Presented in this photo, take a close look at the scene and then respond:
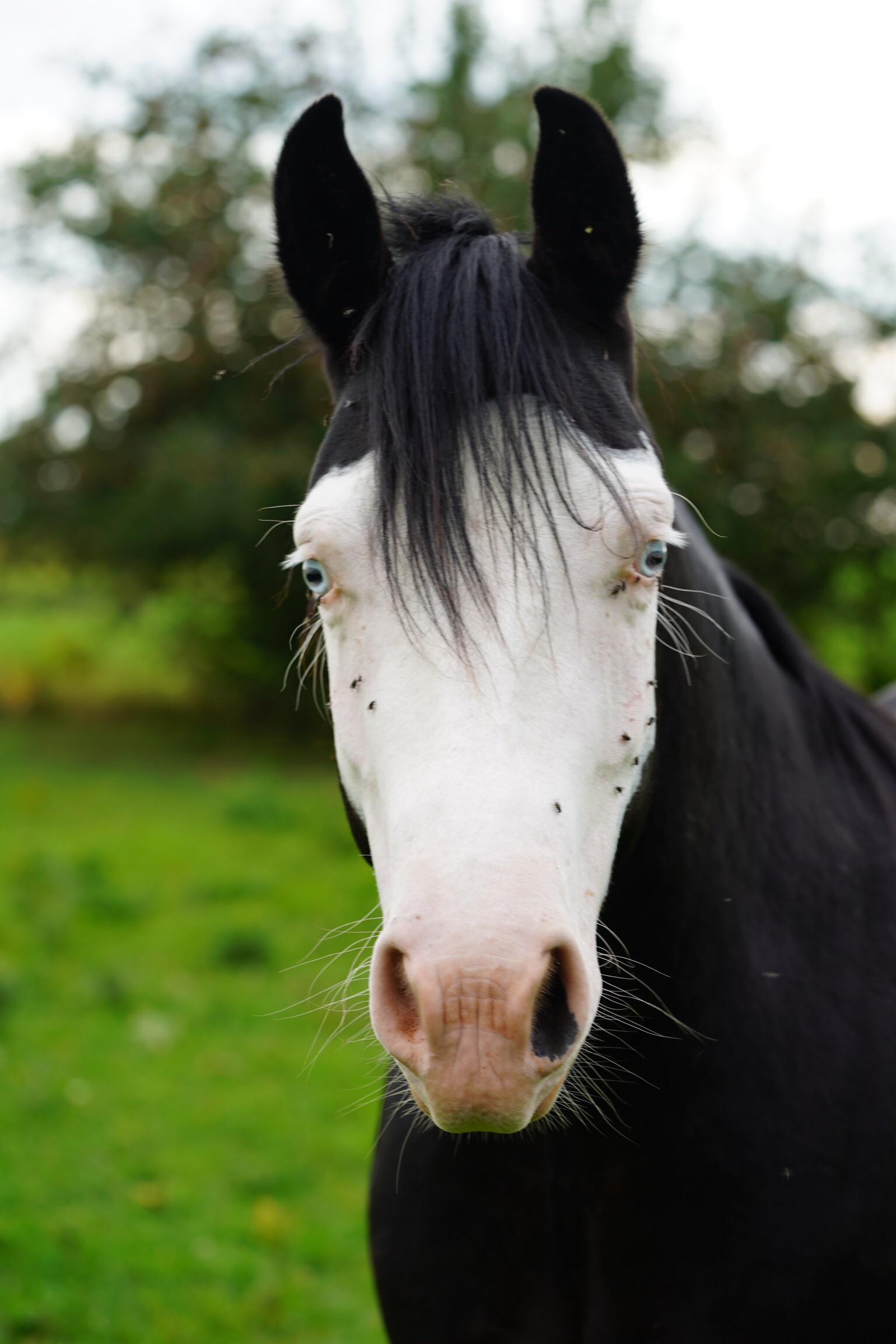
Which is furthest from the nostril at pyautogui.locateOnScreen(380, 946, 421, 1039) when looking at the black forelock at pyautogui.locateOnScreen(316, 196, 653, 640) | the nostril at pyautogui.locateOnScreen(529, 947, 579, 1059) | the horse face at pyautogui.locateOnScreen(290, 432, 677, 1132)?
the black forelock at pyautogui.locateOnScreen(316, 196, 653, 640)

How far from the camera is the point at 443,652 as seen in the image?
4.51 feet

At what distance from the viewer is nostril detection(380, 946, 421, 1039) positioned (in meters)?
1.25

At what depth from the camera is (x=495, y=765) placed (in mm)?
1269

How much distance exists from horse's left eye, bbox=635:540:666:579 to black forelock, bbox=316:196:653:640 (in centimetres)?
8

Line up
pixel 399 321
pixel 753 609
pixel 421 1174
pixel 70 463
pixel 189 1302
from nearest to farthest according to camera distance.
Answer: pixel 399 321 → pixel 421 1174 → pixel 753 609 → pixel 189 1302 → pixel 70 463

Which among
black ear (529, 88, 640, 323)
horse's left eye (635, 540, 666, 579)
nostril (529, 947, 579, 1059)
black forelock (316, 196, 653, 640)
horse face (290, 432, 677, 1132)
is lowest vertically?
nostril (529, 947, 579, 1059)

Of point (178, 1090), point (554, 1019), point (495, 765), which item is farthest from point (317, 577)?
point (178, 1090)

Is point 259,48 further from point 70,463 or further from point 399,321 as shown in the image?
point 399,321

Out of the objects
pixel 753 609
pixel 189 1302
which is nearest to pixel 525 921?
pixel 753 609

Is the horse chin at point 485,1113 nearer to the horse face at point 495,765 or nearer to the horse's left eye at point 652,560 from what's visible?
the horse face at point 495,765

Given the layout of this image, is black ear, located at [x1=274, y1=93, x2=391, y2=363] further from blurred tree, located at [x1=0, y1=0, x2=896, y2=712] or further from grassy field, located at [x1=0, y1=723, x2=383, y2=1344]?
blurred tree, located at [x1=0, y1=0, x2=896, y2=712]

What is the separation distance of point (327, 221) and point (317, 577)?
1.99 ft

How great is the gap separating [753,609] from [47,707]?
1295cm

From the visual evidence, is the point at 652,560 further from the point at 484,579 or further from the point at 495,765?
the point at 495,765
